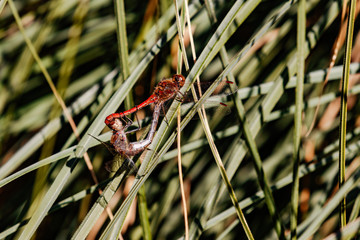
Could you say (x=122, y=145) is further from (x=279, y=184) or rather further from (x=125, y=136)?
(x=279, y=184)

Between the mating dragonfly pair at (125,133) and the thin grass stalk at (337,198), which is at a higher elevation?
the mating dragonfly pair at (125,133)

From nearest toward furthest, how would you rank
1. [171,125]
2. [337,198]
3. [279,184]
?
1. [337,198]
2. [279,184]
3. [171,125]

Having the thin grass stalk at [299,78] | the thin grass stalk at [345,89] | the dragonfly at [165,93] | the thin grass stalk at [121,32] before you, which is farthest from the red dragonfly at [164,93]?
the thin grass stalk at [345,89]

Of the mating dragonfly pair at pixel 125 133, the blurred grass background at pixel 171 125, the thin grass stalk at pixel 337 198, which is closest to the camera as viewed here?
the thin grass stalk at pixel 337 198

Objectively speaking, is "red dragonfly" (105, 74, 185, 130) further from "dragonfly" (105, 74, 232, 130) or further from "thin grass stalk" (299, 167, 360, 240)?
"thin grass stalk" (299, 167, 360, 240)

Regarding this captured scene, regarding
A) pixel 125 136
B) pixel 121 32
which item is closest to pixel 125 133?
pixel 125 136

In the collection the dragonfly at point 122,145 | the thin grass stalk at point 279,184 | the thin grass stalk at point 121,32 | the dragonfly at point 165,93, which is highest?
the thin grass stalk at point 121,32

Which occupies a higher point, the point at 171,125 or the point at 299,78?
the point at 171,125

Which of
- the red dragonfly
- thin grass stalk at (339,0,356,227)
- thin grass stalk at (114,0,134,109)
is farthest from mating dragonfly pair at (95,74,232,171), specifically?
thin grass stalk at (339,0,356,227)

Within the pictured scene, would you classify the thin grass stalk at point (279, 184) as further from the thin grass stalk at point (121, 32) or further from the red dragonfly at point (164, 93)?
the thin grass stalk at point (121, 32)

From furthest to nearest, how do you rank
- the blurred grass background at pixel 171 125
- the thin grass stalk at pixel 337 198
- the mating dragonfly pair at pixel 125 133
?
the blurred grass background at pixel 171 125
the mating dragonfly pair at pixel 125 133
the thin grass stalk at pixel 337 198

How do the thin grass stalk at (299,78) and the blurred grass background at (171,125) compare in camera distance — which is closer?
the thin grass stalk at (299,78)

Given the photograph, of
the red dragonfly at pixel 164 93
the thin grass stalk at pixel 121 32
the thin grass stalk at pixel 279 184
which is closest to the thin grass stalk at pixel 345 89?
the thin grass stalk at pixel 279 184

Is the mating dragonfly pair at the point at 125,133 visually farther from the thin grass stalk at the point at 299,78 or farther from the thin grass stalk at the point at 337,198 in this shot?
the thin grass stalk at the point at 337,198
